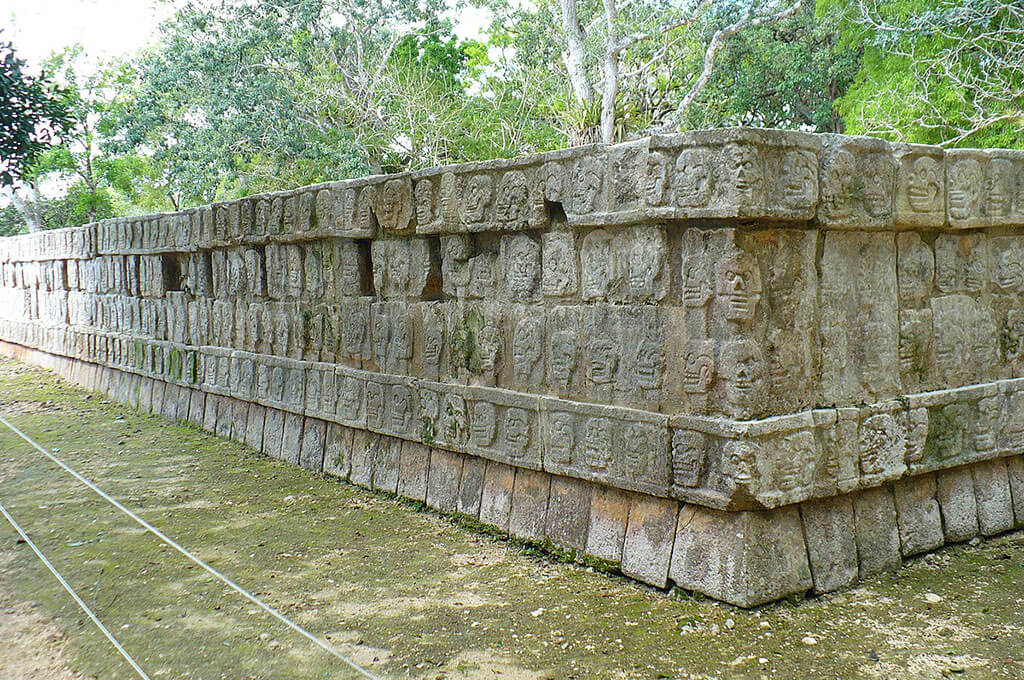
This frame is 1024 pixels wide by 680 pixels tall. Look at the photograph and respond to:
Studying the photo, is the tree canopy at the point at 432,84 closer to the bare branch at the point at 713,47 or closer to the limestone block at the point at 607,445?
the bare branch at the point at 713,47

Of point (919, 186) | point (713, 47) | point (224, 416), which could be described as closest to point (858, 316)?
point (919, 186)

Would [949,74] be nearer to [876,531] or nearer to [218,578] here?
[876,531]

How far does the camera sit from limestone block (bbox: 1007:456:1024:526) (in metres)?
4.76

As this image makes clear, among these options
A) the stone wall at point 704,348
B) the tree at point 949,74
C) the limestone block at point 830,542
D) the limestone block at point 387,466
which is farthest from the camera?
the tree at point 949,74

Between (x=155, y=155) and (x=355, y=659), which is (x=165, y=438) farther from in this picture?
(x=155, y=155)

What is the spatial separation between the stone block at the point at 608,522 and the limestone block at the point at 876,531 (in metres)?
1.02

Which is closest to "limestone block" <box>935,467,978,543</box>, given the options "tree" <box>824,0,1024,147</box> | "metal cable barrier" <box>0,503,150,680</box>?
"metal cable barrier" <box>0,503,150,680</box>

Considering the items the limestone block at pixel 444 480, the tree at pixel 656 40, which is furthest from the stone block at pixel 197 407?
the tree at pixel 656 40

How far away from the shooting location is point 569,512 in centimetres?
448

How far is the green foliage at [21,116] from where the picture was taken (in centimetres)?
944

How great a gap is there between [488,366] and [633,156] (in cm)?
151

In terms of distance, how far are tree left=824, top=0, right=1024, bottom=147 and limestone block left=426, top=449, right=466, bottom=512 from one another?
8.81 metres

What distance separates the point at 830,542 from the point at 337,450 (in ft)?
11.5

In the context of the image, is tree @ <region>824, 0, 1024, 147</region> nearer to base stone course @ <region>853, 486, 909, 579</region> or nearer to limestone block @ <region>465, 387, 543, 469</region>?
base stone course @ <region>853, 486, 909, 579</region>
